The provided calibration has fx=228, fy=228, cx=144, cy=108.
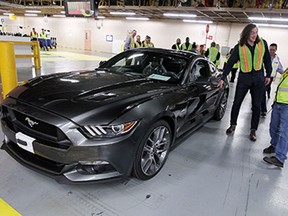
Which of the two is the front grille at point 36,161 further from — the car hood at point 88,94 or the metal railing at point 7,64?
the metal railing at point 7,64

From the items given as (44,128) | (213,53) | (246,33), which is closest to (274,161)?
(246,33)

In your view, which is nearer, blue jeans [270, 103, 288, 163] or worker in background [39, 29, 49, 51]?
blue jeans [270, 103, 288, 163]

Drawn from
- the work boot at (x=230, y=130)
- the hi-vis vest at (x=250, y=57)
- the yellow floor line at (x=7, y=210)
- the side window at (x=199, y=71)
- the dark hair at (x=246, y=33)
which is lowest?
the work boot at (x=230, y=130)

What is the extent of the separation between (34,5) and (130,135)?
23453 mm

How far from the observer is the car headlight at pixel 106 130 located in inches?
67.5

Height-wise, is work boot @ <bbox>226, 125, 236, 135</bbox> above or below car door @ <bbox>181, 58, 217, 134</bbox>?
below

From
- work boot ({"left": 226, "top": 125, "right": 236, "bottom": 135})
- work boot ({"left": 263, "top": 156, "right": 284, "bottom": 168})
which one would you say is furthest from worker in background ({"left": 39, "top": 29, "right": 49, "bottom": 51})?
work boot ({"left": 263, "top": 156, "right": 284, "bottom": 168})

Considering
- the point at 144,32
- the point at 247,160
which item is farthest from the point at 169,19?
the point at 247,160

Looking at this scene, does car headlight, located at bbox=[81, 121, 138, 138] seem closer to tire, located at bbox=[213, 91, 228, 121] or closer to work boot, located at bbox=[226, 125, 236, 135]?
work boot, located at bbox=[226, 125, 236, 135]

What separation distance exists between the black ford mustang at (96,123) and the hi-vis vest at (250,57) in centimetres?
110

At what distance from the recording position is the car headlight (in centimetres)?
171

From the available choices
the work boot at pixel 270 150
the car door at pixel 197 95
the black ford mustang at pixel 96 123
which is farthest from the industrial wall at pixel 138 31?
the black ford mustang at pixel 96 123

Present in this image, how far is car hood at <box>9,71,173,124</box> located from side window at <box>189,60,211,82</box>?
1.60ft

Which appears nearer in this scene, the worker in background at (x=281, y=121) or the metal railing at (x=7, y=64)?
the worker in background at (x=281, y=121)
